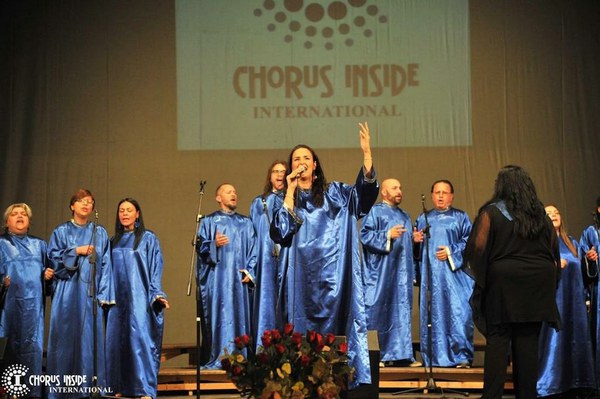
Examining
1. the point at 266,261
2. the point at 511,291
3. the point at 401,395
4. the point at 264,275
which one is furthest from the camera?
the point at 266,261

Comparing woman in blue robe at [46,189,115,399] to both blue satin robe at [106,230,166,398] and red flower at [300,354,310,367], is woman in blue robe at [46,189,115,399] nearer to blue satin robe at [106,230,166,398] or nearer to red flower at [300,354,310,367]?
blue satin robe at [106,230,166,398]

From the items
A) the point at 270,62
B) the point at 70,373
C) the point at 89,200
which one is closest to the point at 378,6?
the point at 270,62

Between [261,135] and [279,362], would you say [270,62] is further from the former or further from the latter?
[279,362]

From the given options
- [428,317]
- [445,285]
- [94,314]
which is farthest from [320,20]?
[94,314]

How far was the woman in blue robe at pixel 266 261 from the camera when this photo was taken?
260 inches

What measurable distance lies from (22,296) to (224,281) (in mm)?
1864

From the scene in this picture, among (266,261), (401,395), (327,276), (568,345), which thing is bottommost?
(401,395)

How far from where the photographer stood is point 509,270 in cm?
488

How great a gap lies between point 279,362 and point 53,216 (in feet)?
19.9

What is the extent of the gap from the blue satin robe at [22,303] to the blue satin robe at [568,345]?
413 centimetres

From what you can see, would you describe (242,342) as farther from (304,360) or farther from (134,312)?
(134,312)

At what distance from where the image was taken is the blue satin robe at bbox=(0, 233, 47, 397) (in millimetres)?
7141

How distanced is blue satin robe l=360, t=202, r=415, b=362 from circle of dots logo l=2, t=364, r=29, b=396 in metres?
3.01

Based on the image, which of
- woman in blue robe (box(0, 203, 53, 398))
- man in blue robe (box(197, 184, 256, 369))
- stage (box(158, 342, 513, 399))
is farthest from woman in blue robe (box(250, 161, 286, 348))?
woman in blue robe (box(0, 203, 53, 398))
